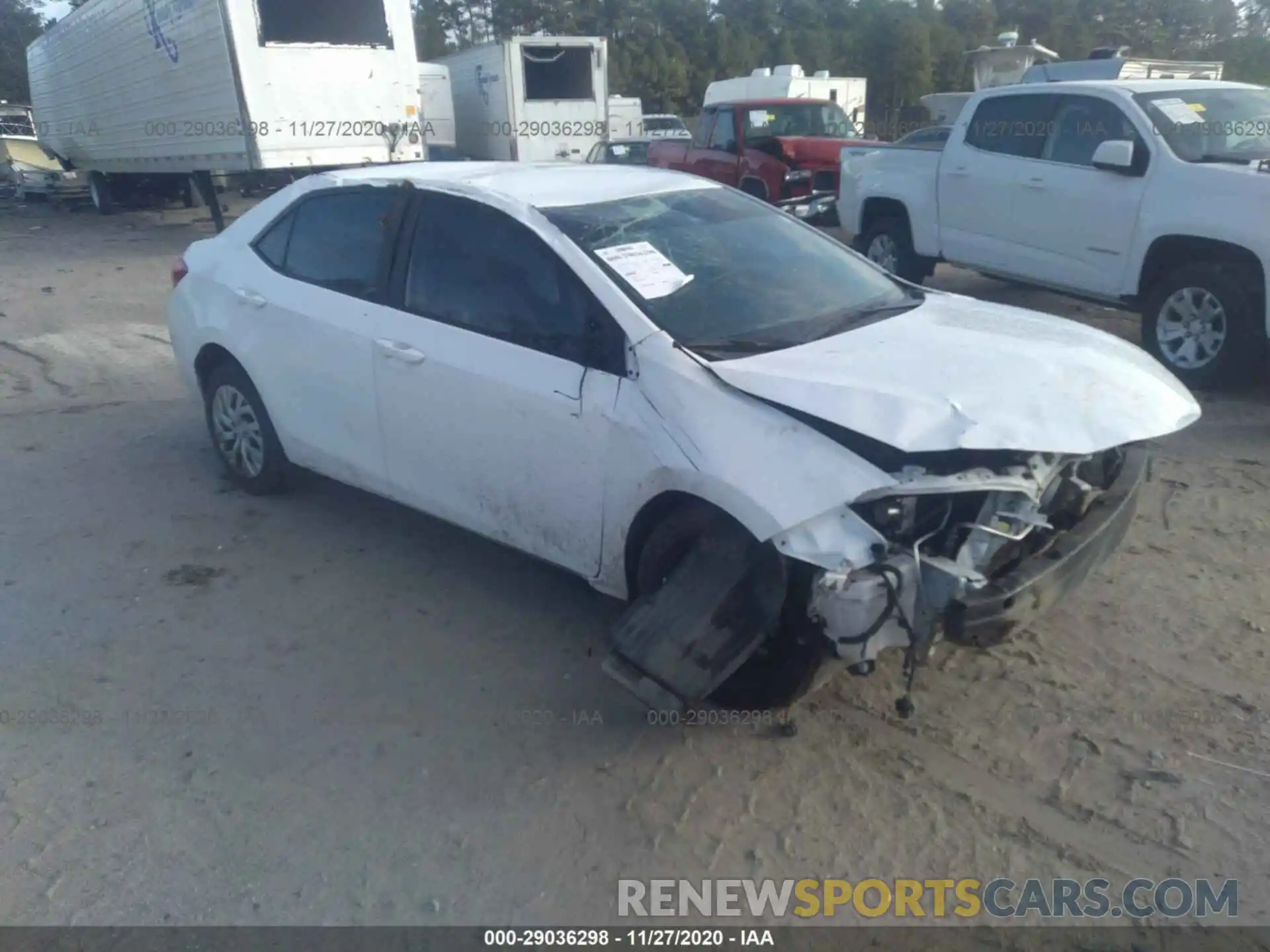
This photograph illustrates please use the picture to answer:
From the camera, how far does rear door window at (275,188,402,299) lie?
4.50m

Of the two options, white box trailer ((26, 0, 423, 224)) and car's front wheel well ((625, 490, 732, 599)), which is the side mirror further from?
white box trailer ((26, 0, 423, 224))

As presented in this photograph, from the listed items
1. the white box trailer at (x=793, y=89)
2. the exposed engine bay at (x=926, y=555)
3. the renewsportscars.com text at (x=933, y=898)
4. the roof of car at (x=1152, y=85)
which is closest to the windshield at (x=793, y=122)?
the white box trailer at (x=793, y=89)

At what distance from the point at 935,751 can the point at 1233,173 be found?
16.7 ft

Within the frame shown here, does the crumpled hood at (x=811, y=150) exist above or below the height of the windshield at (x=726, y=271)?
below

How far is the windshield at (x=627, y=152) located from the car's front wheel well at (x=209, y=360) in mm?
13542

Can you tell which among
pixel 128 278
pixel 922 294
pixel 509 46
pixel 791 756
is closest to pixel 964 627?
pixel 791 756

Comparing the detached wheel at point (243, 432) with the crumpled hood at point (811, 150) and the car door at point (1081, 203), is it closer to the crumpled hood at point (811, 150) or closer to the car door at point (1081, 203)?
the car door at point (1081, 203)

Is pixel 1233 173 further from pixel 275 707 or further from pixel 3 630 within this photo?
pixel 3 630

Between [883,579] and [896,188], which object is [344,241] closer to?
[883,579]

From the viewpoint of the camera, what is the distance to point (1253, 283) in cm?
652

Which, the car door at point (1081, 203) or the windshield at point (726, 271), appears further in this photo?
the car door at point (1081, 203)

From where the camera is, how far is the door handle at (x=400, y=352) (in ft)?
13.6

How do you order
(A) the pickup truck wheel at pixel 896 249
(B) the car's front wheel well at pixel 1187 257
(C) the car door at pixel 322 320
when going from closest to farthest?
(C) the car door at pixel 322 320, (B) the car's front wheel well at pixel 1187 257, (A) the pickup truck wheel at pixel 896 249
